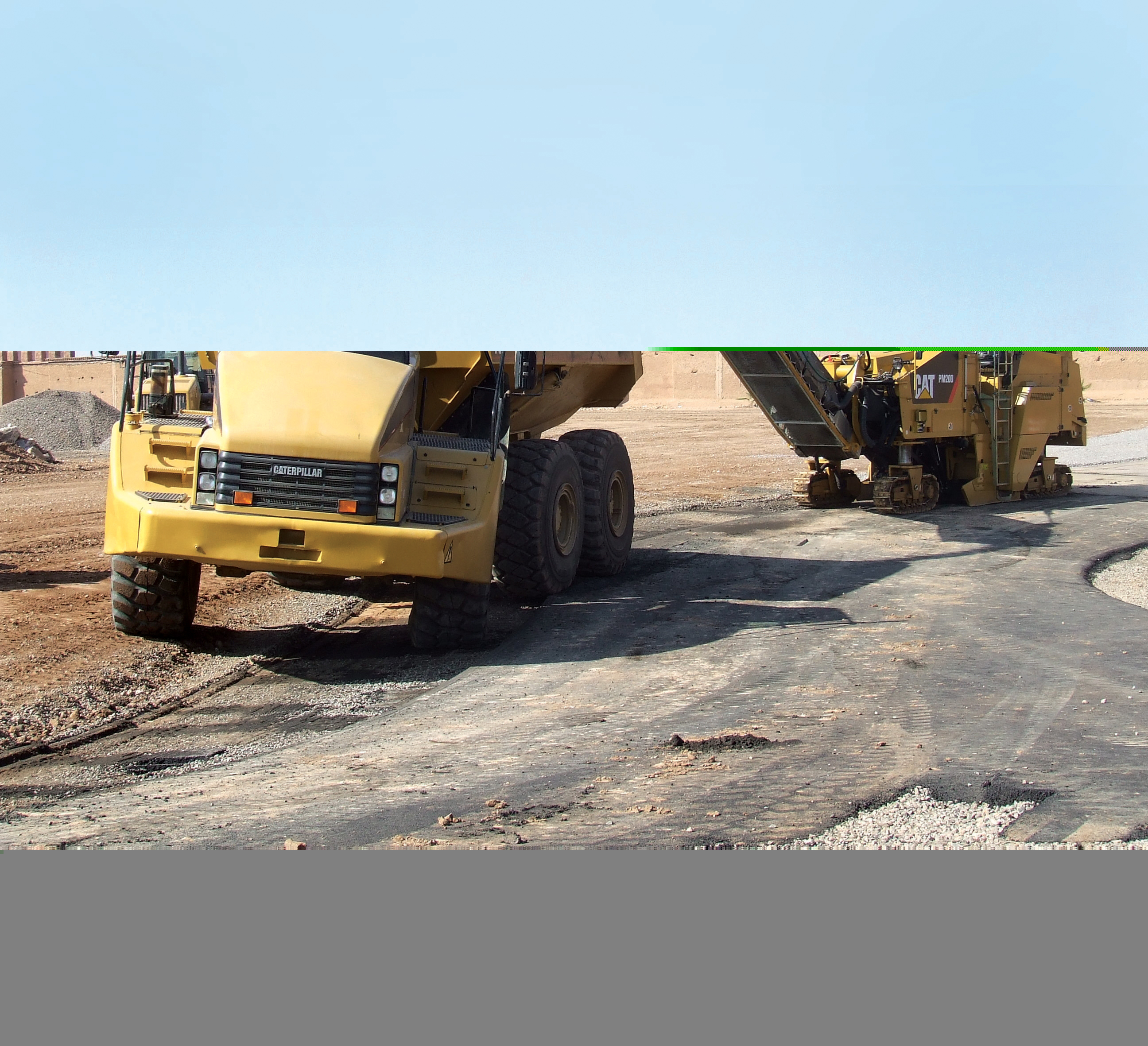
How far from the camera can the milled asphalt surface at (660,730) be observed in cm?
562

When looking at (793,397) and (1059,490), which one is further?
(1059,490)

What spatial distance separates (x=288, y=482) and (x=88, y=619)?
3.07 metres

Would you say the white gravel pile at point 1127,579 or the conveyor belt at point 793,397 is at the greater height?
the conveyor belt at point 793,397

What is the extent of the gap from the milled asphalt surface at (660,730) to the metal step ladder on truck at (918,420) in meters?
5.40

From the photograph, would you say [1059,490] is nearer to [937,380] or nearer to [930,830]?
[937,380]

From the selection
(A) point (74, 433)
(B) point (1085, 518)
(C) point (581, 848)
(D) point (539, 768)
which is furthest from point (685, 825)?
(A) point (74, 433)

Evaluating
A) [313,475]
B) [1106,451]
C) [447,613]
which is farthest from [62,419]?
[313,475]

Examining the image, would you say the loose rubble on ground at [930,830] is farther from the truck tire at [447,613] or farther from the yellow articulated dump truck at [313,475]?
the truck tire at [447,613]

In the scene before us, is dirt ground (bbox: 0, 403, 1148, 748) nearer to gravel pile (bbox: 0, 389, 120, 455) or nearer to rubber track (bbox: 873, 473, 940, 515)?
rubber track (bbox: 873, 473, 940, 515)

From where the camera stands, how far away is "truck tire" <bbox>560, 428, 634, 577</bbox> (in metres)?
12.4

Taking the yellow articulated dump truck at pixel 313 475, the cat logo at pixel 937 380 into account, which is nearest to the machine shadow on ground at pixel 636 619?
the yellow articulated dump truck at pixel 313 475

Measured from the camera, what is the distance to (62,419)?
34.1 metres

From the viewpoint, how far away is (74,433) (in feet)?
110

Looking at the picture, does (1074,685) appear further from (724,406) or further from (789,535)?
(724,406)
